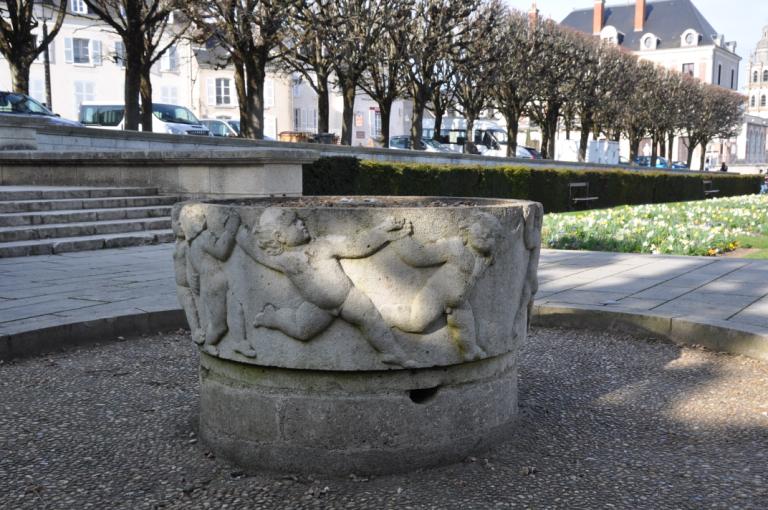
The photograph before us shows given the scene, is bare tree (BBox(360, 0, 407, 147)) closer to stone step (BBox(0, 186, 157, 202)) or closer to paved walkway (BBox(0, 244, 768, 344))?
stone step (BBox(0, 186, 157, 202))

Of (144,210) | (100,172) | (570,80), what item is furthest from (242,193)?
(570,80)

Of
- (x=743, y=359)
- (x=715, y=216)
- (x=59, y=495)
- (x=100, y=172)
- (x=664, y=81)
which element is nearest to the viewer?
(x=59, y=495)

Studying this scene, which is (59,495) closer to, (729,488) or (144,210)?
(729,488)

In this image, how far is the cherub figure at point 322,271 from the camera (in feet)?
10.2

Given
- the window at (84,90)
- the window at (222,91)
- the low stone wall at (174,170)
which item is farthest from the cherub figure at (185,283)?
the window at (222,91)

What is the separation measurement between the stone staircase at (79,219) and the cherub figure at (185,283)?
621 centimetres

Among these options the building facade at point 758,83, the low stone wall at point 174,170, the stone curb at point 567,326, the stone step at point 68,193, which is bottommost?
the stone curb at point 567,326

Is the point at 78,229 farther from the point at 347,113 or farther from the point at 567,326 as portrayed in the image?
the point at 347,113

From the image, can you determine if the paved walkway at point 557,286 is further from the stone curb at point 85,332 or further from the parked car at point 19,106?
the parked car at point 19,106

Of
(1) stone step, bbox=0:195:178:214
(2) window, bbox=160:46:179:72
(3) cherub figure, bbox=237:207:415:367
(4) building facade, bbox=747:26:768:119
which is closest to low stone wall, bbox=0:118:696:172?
(1) stone step, bbox=0:195:178:214

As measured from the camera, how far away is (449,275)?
317 centimetres

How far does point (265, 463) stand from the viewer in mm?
3314

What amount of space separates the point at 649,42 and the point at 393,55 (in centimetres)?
5868

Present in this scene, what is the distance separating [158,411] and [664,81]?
169 feet
